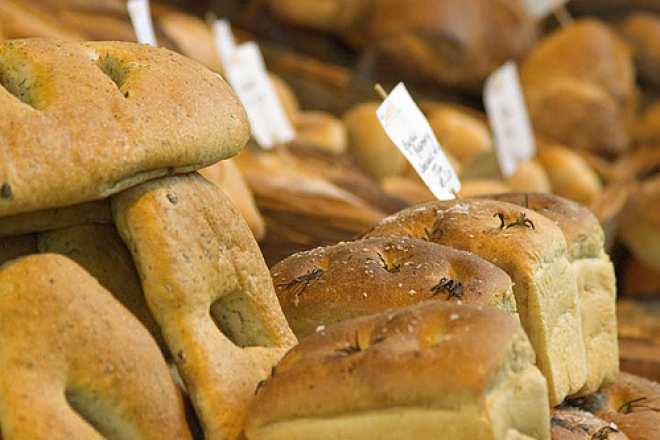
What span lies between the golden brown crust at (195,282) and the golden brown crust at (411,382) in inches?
1.8

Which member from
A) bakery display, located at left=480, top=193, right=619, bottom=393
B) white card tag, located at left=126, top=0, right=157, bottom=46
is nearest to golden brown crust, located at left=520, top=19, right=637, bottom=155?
white card tag, located at left=126, top=0, right=157, bottom=46

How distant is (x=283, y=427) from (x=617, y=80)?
3.20 meters

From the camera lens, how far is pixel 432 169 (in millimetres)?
1538

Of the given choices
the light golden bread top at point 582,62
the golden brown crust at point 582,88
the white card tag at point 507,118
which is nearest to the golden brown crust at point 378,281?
the white card tag at point 507,118

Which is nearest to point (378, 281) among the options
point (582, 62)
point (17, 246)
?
point (17, 246)

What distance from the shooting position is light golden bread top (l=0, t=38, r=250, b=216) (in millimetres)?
849

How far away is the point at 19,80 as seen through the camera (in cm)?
95

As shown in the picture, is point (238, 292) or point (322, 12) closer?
point (238, 292)

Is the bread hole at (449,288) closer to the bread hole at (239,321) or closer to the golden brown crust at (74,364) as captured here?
the bread hole at (239,321)

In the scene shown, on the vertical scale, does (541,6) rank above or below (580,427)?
below

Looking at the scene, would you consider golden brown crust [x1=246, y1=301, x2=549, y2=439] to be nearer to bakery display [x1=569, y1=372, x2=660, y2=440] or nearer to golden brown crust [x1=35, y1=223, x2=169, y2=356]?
golden brown crust [x1=35, y1=223, x2=169, y2=356]

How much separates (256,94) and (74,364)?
1.53m

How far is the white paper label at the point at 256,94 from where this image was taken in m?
2.24

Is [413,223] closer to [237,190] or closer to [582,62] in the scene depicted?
[237,190]
